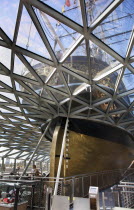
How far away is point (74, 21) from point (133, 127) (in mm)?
19334

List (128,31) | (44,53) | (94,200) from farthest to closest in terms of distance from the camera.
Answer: (44,53) < (128,31) < (94,200)

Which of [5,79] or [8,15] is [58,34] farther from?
[5,79]

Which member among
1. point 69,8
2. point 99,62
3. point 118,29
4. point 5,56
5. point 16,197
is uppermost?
point 118,29

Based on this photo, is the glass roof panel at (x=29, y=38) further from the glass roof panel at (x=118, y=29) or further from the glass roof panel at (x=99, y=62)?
the glass roof panel at (x=99, y=62)

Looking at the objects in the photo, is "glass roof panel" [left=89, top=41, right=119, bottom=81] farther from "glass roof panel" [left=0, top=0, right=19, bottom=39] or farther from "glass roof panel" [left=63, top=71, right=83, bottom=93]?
"glass roof panel" [left=0, top=0, right=19, bottom=39]

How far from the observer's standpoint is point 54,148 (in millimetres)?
15641

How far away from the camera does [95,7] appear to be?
25.3 feet

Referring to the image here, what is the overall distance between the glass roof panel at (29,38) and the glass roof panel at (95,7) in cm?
301

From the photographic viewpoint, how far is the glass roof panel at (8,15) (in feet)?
22.1

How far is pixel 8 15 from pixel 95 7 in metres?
4.47

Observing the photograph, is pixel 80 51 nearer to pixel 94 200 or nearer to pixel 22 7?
pixel 22 7

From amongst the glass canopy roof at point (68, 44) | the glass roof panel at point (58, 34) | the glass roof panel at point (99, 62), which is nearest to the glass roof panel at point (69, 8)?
the glass canopy roof at point (68, 44)

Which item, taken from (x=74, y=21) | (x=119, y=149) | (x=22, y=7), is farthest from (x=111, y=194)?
(x=119, y=149)

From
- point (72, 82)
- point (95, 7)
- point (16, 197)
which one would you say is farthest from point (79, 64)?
point (16, 197)
